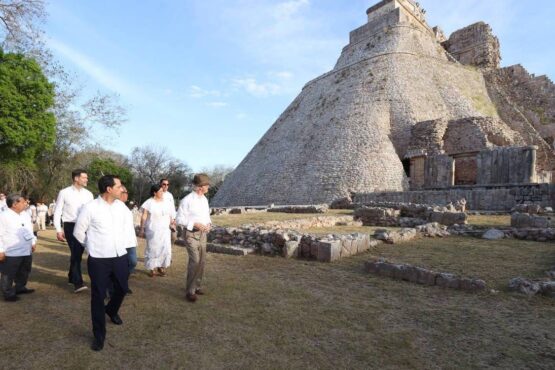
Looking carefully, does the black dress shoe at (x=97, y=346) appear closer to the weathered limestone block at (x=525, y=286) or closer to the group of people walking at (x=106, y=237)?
the group of people walking at (x=106, y=237)

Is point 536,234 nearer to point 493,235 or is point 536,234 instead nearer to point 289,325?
point 493,235

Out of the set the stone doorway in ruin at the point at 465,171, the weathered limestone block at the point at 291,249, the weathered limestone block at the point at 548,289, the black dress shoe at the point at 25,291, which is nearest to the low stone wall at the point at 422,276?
the weathered limestone block at the point at 548,289

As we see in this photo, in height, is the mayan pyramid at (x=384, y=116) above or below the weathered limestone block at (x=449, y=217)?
above

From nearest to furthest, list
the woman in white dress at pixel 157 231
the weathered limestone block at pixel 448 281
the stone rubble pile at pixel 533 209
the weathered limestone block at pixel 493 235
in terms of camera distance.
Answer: the weathered limestone block at pixel 448 281
the woman in white dress at pixel 157 231
the weathered limestone block at pixel 493 235
the stone rubble pile at pixel 533 209

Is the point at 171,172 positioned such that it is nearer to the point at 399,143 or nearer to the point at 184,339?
the point at 399,143

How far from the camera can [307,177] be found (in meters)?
28.8

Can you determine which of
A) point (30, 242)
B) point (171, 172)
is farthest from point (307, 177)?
point (171, 172)

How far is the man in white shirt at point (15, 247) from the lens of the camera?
462 cm

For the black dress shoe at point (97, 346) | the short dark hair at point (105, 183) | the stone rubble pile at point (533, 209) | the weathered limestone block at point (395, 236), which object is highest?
the short dark hair at point (105, 183)

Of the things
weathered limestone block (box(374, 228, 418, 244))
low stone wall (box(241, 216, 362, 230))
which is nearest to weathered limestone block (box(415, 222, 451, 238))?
weathered limestone block (box(374, 228, 418, 244))

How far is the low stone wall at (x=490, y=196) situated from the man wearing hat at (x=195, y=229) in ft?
62.2

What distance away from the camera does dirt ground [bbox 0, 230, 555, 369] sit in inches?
116

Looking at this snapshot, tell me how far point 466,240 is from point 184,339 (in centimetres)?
915

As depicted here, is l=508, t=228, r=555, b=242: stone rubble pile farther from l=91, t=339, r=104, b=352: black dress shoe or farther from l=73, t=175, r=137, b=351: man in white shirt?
l=91, t=339, r=104, b=352: black dress shoe
